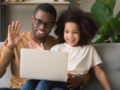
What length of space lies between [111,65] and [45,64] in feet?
1.61

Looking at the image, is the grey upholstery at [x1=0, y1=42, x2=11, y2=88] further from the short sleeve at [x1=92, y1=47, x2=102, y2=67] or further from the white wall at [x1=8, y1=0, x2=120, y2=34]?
the white wall at [x1=8, y1=0, x2=120, y2=34]

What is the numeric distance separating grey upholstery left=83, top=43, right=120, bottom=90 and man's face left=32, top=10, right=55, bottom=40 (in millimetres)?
337

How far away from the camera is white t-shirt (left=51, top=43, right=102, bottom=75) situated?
1.24 m

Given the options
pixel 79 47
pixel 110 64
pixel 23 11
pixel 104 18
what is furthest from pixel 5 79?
pixel 23 11

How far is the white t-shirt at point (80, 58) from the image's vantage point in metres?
1.24

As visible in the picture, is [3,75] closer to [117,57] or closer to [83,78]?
[83,78]

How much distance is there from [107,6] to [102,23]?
16 cm

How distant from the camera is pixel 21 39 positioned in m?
1.34

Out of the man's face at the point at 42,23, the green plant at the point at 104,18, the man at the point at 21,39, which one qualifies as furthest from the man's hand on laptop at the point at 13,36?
the green plant at the point at 104,18

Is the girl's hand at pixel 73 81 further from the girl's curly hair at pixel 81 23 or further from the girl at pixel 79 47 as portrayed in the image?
the girl's curly hair at pixel 81 23

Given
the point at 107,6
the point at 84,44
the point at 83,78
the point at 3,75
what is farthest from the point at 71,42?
the point at 107,6

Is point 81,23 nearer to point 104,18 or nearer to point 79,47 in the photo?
point 79,47

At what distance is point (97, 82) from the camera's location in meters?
1.36

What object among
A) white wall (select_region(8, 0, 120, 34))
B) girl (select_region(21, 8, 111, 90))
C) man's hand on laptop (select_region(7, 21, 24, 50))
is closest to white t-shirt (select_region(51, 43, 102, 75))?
girl (select_region(21, 8, 111, 90))
